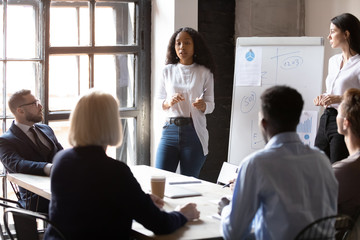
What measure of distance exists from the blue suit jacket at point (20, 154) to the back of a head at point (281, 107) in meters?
1.69

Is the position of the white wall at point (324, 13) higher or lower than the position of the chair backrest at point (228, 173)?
higher

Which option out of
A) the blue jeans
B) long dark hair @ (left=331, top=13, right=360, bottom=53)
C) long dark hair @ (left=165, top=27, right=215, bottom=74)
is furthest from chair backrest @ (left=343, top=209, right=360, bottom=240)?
long dark hair @ (left=165, top=27, right=215, bottom=74)

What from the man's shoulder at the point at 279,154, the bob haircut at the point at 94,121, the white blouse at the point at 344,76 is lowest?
the man's shoulder at the point at 279,154

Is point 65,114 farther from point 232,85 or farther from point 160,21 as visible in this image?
point 232,85

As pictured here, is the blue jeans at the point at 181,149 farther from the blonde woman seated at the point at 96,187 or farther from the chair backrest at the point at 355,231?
the blonde woman seated at the point at 96,187

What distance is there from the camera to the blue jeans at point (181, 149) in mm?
4484

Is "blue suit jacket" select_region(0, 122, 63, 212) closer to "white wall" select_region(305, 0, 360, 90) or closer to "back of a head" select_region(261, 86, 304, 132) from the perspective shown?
"back of a head" select_region(261, 86, 304, 132)

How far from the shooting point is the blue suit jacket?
357 centimetres

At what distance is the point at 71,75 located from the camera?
15.8ft

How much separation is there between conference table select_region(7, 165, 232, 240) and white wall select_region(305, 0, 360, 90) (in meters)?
2.14

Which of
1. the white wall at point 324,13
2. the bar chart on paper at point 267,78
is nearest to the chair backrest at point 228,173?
the bar chart on paper at point 267,78

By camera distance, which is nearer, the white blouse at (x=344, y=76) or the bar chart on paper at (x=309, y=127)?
the white blouse at (x=344, y=76)

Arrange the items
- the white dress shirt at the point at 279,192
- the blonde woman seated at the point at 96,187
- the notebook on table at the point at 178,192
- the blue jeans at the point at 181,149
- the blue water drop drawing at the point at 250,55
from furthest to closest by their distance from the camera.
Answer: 1. the blue water drop drawing at the point at 250,55
2. the blue jeans at the point at 181,149
3. the notebook on table at the point at 178,192
4. the blonde woman seated at the point at 96,187
5. the white dress shirt at the point at 279,192

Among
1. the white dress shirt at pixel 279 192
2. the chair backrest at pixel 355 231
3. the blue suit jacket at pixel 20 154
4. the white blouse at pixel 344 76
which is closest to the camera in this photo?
the white dress shirt at pixel 279 192
